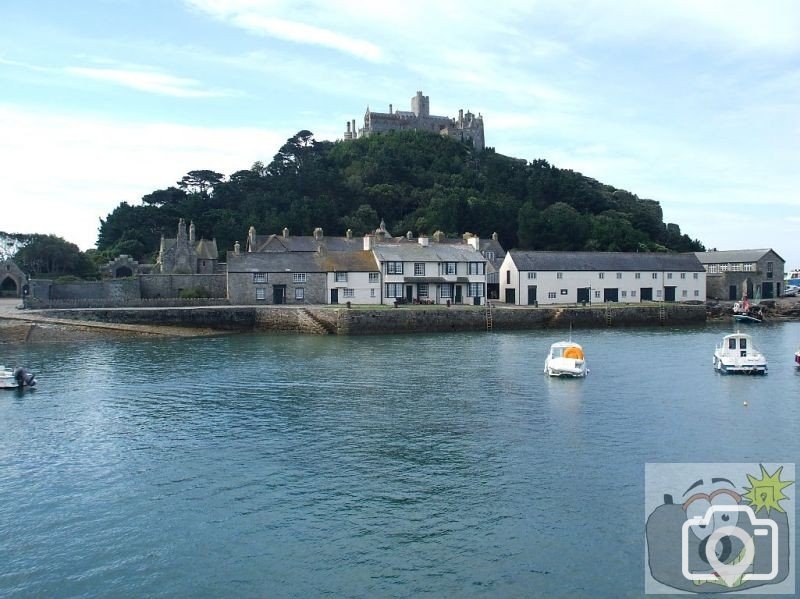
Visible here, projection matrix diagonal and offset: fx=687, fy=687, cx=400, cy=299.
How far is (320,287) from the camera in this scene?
216 ft

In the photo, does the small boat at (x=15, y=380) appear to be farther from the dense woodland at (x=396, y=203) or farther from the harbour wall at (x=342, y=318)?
the dense woodland at (x=396, y=203)

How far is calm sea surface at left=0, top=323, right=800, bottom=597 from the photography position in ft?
47.3

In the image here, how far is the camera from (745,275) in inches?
3351

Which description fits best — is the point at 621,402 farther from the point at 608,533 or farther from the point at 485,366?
the point at 608,533

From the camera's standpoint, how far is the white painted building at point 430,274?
217 feet

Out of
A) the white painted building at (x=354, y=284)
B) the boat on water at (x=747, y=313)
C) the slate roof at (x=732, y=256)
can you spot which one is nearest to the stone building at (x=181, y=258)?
the white painted building at (x=354, y=284)

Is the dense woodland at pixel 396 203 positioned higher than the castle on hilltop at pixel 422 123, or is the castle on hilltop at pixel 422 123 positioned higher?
the castle on hilltop at pixel 422 123

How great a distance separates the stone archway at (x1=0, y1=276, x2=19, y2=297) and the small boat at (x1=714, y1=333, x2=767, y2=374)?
2660 inches

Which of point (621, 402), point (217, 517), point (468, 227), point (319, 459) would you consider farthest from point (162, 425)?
point (468, 227)

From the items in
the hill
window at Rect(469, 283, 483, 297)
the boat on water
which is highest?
the hill

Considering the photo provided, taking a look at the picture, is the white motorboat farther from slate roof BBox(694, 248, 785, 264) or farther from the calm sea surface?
slate roof BBox(694, 248, 785, 264)

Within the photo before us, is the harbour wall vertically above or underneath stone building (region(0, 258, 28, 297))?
underneath

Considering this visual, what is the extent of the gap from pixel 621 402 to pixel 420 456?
39.7 ft

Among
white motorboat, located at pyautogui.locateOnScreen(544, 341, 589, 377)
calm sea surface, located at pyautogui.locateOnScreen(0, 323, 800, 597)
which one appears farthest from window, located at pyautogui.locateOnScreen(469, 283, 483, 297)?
white motorboat, located at pyautogui.locateOnScreen(544, 341, 589, 377)
